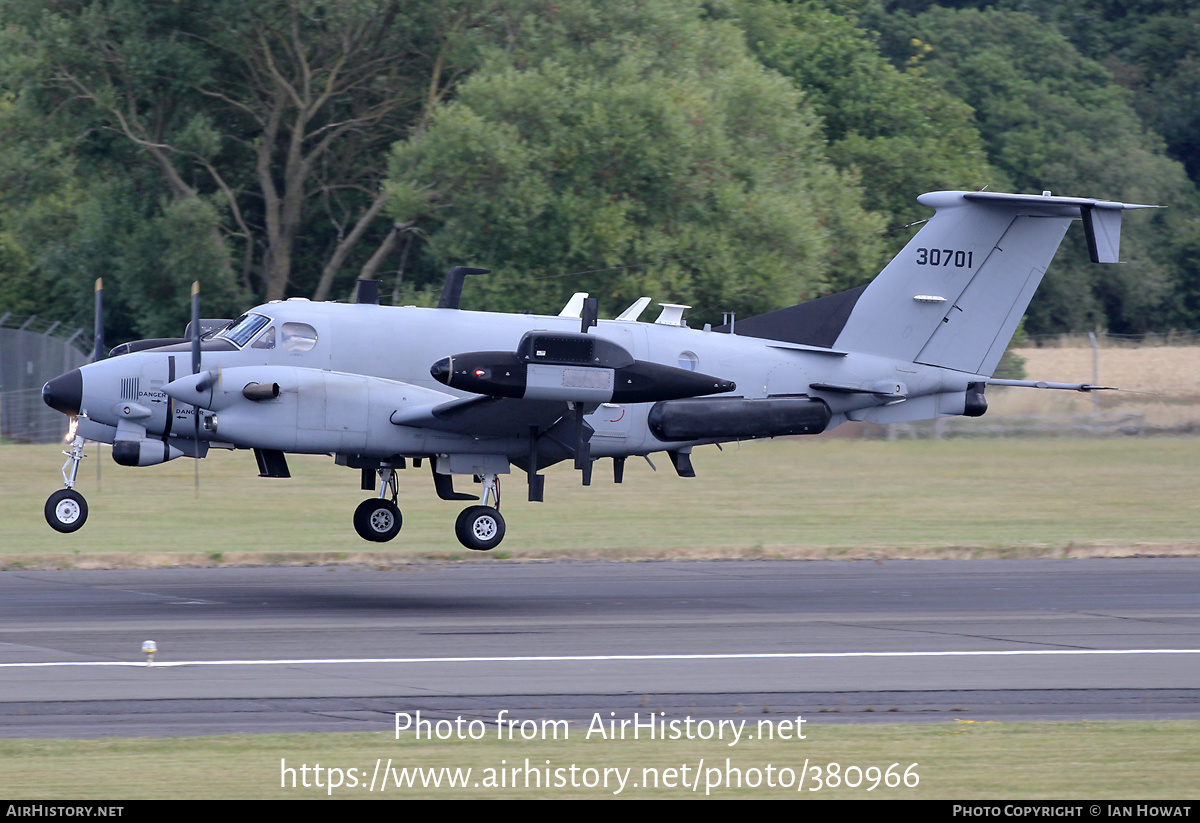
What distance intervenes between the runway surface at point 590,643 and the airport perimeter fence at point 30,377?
16.1 metres

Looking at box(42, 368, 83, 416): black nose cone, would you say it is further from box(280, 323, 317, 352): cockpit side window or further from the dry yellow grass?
the dry yellow grass

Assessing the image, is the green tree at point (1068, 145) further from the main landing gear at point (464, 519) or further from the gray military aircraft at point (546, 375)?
the main landing gear at point (464, 519)

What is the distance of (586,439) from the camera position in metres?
18.6

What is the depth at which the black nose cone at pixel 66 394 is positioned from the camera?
17938 mm

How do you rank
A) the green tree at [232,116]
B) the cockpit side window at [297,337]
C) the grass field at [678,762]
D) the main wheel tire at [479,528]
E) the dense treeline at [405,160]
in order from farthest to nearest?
the green tree at [232,116]
the dense treeline at [405,160]
the main wheel tire at [479,528]
the cockpit side window at [297,337]
the grass field at [678,762]

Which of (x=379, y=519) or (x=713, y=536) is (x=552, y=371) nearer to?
(x=379, y=519)

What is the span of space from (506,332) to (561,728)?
9092 millimetres

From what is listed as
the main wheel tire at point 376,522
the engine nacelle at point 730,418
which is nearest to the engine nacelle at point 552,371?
the engine nacelle at point 730,418

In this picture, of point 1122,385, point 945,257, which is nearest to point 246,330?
point 945,257

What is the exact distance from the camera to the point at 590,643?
14812 mm

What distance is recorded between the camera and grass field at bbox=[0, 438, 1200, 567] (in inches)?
903

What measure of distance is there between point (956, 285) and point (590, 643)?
9468 millimetres

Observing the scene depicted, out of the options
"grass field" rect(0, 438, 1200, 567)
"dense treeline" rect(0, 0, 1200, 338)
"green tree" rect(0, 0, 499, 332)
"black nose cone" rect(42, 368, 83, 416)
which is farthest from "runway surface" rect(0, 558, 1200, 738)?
"green tree" rect(0, 0, 499, 332)

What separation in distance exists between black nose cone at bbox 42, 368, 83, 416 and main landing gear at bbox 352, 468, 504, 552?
4.11 m
